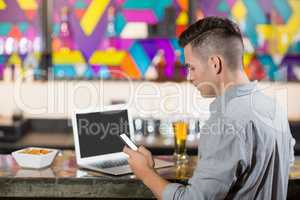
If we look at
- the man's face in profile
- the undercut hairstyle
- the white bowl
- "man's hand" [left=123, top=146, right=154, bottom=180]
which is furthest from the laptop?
the undercut hairstyle

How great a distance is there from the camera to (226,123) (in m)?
1.68

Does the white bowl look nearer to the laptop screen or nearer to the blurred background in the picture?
the laptop screen

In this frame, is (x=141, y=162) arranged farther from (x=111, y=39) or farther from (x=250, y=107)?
(x=111, y=39)

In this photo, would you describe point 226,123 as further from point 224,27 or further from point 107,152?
point 107,152

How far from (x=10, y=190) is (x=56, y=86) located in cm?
230

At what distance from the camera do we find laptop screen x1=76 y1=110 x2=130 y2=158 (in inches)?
98.1

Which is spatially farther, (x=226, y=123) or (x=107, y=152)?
(x=107, y=152)

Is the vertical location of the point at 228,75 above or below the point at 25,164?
above

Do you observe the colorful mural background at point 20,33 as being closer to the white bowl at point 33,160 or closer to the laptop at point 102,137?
the laptop at point 102,137

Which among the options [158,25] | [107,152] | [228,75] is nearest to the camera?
[228,75]

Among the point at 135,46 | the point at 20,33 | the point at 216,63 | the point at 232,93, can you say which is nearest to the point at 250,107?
the point at 232,93

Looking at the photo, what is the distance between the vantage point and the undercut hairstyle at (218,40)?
6.02 ft

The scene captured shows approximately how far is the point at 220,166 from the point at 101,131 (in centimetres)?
103

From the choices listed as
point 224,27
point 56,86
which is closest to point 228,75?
point 224,27
